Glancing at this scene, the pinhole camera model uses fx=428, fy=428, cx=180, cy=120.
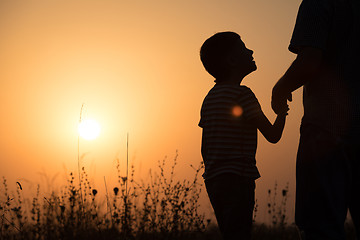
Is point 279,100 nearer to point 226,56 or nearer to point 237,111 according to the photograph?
point 237,111

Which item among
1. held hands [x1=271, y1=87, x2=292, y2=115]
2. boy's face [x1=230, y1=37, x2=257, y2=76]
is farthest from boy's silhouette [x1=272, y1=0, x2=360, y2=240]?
boy's face [x1=230, y1=37, x2=257, y2=76]

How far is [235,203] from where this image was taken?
9.42ft

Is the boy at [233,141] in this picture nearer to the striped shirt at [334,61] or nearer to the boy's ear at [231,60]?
the boy's ear at [231,60]

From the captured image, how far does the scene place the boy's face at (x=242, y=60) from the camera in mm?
3209

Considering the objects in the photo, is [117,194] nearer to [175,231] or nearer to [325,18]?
[175,231]

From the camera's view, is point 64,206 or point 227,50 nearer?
point 227,50

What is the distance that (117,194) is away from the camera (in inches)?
226

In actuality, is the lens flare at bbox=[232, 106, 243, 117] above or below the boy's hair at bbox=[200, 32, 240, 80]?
below

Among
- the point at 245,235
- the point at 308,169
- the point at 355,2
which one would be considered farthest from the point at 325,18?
the point at 245,235

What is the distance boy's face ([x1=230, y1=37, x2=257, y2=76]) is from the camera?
3209 mm

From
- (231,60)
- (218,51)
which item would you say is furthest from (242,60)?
(218,51)

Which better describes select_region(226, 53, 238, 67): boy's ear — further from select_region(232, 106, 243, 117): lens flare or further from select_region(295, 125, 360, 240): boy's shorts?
select_region(295, 125, 360, 240): boy's shorts

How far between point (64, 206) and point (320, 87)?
4.07 meters

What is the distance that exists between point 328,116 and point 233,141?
894mm
